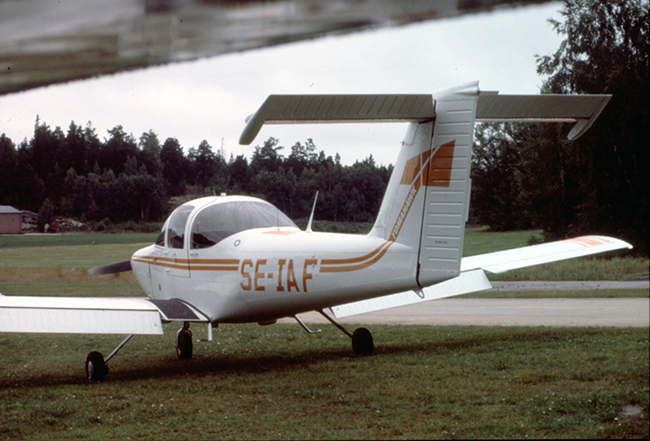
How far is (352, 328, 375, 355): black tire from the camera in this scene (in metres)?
6.50

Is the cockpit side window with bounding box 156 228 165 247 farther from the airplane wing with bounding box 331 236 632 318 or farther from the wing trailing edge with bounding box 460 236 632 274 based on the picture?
the wing trailing edge with bounding box 460 236 632 274

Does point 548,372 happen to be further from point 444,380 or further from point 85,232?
point 85,232

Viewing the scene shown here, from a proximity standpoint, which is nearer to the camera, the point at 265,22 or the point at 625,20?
the point at 265,22

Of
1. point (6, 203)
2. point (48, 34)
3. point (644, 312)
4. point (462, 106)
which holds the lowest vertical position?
point (644, 312)

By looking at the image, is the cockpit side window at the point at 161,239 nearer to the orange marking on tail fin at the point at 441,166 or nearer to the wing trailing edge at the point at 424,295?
the wing trailing edge at the point at 424,295

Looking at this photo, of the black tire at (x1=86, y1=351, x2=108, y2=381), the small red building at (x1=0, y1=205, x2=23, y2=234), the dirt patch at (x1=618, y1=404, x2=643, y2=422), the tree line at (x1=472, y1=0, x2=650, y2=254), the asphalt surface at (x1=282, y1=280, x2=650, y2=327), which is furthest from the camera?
the asphalt surface at (x1=282, y1=280, x2=650, y2=327)

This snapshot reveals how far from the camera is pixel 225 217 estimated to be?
550cm

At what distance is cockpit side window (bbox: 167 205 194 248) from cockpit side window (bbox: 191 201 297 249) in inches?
5.5

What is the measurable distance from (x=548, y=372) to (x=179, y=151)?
3.79 metres

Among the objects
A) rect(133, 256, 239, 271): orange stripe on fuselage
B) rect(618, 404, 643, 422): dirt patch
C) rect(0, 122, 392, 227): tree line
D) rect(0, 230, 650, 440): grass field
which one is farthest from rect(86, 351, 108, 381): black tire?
rect(618, 404, 643, 422): dirt patch

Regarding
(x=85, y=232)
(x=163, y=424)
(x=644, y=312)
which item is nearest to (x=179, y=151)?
(x=85, y=232)

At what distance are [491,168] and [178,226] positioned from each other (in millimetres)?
3089

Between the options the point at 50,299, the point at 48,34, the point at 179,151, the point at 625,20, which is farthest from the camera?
the point at 50,299

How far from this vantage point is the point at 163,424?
3.69m
